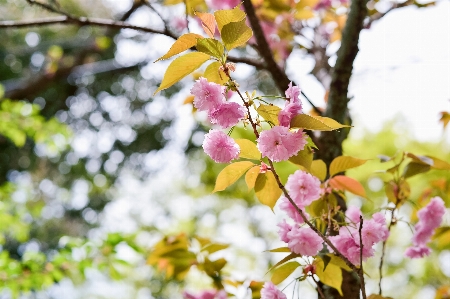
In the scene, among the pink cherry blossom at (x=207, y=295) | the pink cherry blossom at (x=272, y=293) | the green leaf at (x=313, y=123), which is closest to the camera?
the green leaf at (x=313, y=123)

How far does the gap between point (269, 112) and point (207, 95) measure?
79 millimetres

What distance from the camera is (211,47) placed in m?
0.49

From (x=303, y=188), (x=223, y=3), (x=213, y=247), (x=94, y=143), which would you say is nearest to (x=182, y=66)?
(x=303, y=188)

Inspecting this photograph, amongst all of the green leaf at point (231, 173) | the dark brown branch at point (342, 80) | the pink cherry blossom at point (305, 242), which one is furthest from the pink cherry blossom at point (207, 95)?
the dark brown branch at point (342, 80)

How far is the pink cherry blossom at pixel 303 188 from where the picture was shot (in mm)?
615

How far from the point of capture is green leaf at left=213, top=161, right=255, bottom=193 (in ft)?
1.90

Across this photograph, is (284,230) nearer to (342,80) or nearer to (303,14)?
(342,80)

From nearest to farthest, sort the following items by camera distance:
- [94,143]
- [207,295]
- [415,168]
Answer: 1. [415,168]
2. [207,295]
3. [94,143]

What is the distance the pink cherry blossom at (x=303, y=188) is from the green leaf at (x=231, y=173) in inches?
3.2

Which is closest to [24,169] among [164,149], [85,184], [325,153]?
[85,184]

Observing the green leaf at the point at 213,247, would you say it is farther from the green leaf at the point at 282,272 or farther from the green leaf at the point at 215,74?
the green leaf at the point at 215,74

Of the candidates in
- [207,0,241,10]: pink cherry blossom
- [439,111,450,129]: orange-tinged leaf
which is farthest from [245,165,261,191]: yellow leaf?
[207,0,241,10]: pink cherry blossom

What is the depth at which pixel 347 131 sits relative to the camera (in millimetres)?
944

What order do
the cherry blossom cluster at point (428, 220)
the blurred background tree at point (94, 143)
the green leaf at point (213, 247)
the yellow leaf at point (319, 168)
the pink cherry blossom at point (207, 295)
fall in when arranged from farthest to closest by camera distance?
the blurred background tree at point (94, 143) < the pink cherry blossom at point (207, 295) < the green leaf at point (213, 247) < the cherry blossom cluster at point (428, 220) < the yellow leaf at point (319, 168)
